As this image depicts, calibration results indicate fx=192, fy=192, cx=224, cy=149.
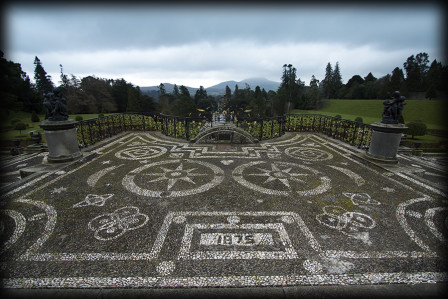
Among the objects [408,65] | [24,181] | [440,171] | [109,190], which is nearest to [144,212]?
[109,190]

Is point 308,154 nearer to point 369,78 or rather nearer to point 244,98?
point 244,98

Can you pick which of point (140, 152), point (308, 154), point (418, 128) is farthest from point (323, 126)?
point (418, 128)

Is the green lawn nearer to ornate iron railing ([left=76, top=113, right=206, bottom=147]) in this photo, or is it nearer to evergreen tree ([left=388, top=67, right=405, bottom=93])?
evergreen tree ([left=388, top=67, right=405, bottom=93])

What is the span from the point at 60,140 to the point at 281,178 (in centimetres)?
902

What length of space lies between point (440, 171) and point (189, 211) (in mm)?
13562

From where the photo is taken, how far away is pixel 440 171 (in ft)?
33.8

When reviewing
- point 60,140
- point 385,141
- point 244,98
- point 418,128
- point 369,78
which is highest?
point 369,78

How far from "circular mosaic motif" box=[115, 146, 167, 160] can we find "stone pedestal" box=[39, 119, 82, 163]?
1856mm

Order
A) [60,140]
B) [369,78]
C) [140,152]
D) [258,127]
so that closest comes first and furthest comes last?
[60,140], [140,152], [258,127], [369,78]

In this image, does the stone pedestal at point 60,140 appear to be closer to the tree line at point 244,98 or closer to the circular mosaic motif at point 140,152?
the circular mosaic motif at point 140,152

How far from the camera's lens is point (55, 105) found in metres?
7.76

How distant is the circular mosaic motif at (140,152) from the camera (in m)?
9.31

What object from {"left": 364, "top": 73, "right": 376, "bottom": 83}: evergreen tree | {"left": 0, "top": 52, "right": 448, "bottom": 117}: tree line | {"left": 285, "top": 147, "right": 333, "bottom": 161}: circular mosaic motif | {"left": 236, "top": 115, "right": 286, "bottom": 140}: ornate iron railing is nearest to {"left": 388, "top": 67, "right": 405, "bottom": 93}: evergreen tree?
{"left": 0, "top": 52, "right": 448, "bottom": 117}: tree line

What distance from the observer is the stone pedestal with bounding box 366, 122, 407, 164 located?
7688 millimetres
